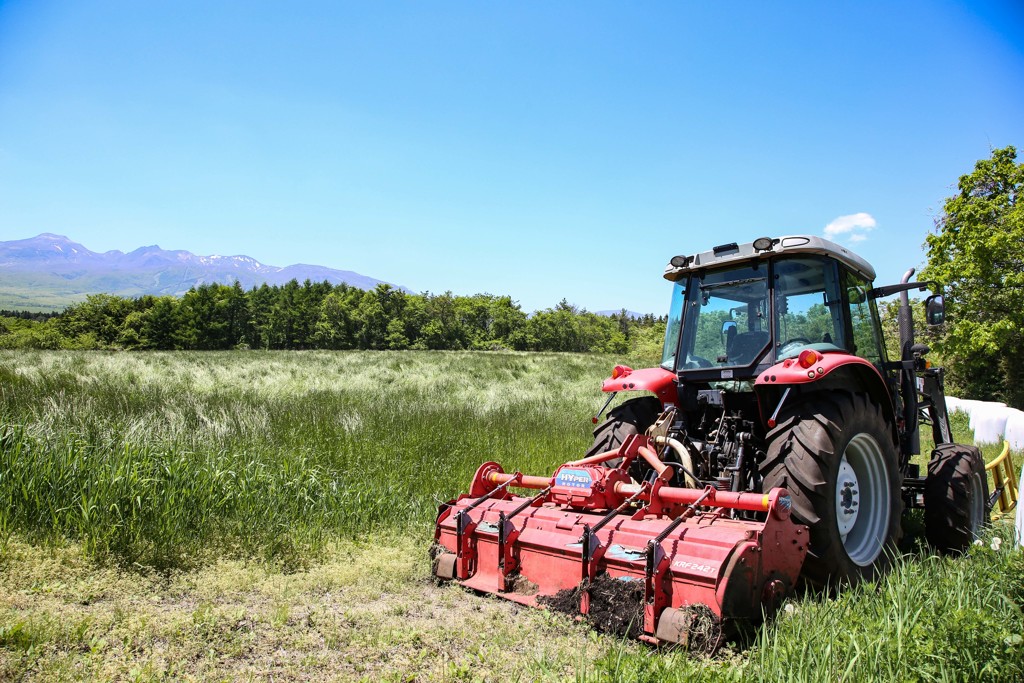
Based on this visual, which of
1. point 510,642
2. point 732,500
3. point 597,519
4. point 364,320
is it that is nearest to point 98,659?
point 510,642

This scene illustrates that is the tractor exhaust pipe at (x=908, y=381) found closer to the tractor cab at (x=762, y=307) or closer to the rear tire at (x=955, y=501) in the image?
the rear tire at (x=955, y=501)

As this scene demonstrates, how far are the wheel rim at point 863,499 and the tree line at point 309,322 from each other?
2063 inches

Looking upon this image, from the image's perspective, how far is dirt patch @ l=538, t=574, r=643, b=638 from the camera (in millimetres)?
3371

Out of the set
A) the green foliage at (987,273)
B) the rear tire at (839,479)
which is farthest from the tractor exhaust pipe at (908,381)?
the green foliage at (987,273)

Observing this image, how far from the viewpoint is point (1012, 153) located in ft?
64.4

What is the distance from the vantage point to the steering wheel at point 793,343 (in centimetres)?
454

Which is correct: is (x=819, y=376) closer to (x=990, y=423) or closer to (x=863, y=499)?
(x=863, y=499)

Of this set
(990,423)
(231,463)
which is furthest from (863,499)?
(990,423)

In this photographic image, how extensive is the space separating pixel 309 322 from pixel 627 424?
63.9 m

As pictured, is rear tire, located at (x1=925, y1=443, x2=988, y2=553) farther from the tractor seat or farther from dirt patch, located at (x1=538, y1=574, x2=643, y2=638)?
dirt patch, located at (x1=538, y1=574, x2=643, y2=638)

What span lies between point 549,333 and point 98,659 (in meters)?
64.4

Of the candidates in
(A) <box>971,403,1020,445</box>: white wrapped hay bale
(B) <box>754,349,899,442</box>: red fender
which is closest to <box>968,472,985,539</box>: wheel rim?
(B) <box>754,349,899,442</box>: red fender

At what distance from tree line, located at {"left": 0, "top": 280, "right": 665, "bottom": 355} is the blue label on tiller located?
53011mm

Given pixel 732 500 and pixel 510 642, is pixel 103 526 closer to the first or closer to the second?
pixel 510 642
